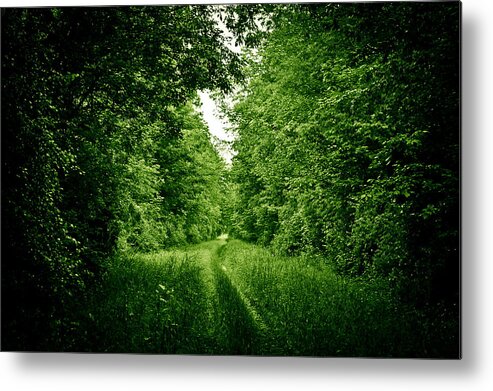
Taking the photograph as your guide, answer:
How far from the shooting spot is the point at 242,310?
15.4ft

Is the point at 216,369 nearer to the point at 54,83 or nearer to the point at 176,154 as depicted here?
the point at 176,154

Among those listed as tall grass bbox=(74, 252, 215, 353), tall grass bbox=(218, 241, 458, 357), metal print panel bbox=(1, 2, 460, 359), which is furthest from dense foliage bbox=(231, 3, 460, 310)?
tall grass bbox=(74, 252, 215, 353)

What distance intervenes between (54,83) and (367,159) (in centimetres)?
303

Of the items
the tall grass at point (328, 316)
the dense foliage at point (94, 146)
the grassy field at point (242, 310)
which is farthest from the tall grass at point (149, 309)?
the tall grass at point (328, 316)

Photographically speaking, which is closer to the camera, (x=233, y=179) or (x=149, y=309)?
(x=149, y=309)

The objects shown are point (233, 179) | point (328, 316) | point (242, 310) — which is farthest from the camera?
point (233, 179)

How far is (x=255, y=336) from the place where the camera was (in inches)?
180

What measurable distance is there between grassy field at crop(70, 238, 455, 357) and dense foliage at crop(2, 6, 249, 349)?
0.25 metres

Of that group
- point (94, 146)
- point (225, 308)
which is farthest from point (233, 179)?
point (94, 146)

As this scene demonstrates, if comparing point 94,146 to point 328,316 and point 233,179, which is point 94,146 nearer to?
point 233,179

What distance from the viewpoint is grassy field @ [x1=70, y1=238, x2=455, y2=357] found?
14.4ft

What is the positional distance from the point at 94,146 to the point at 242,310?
7.01ft

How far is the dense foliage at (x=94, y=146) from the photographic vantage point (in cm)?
473

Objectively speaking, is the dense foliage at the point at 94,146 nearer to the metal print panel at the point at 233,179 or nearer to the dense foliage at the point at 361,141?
the metal print panel at the point at 233,179
